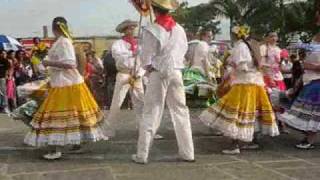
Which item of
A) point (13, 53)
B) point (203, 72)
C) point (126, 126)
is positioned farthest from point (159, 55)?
point (13, 53)

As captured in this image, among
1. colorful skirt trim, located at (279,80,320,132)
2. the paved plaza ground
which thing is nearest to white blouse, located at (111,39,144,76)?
the paved plaza ground

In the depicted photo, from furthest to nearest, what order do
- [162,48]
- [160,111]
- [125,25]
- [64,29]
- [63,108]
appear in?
[125,25]
[64,29]
[63,108]
[160,111]
[162,48]

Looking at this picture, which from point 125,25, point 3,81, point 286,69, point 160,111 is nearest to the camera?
point 160,111

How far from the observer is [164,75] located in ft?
24.2

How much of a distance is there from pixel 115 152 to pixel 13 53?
8273 millimetres

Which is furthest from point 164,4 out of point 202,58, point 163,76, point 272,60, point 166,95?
point 202,58

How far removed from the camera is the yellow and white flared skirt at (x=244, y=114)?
8102 millimetres

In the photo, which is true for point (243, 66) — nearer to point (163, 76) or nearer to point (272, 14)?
point (163, 76)

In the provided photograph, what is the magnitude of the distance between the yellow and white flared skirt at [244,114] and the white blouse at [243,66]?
0.07m

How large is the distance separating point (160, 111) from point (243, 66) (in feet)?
4.31

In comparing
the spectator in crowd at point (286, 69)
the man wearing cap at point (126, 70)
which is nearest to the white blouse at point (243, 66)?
the man wearing cap at point (126, 70)

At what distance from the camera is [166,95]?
298 inches

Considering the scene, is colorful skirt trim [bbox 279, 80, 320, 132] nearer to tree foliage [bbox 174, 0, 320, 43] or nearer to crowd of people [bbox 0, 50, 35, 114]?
crowd of people [bbox 0, 50, 35, 114]

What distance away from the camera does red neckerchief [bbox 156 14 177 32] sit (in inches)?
290
